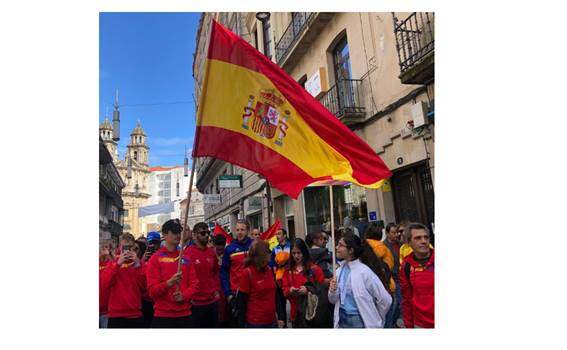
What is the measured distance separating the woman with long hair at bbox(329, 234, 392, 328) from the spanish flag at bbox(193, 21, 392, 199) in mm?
713

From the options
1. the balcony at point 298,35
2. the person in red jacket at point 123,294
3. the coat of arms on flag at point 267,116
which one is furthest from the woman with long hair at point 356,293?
the balcony at point 298,35

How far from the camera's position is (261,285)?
3951 mm

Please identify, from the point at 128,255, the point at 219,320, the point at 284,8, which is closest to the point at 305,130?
the point at 284,8

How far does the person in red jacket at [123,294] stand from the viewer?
153 inches

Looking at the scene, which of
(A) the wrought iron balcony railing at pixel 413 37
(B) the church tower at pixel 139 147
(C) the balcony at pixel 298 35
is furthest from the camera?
(B) the church tower at pixel 139 147

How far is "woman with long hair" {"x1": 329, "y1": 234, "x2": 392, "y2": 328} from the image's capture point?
125 inches

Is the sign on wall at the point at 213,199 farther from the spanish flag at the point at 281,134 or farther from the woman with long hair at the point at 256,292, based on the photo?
the spanish flag at the point at 281,134

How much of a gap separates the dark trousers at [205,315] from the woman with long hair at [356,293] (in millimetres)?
1797

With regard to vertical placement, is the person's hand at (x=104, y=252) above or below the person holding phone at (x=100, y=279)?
above

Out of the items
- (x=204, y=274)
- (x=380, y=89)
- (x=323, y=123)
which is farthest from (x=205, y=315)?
(x=380, y=89)

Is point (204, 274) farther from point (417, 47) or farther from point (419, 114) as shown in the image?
point (417, 47)

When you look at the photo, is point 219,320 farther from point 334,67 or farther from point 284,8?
point 334,67

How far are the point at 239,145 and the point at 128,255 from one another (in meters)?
Answer: 1.52
